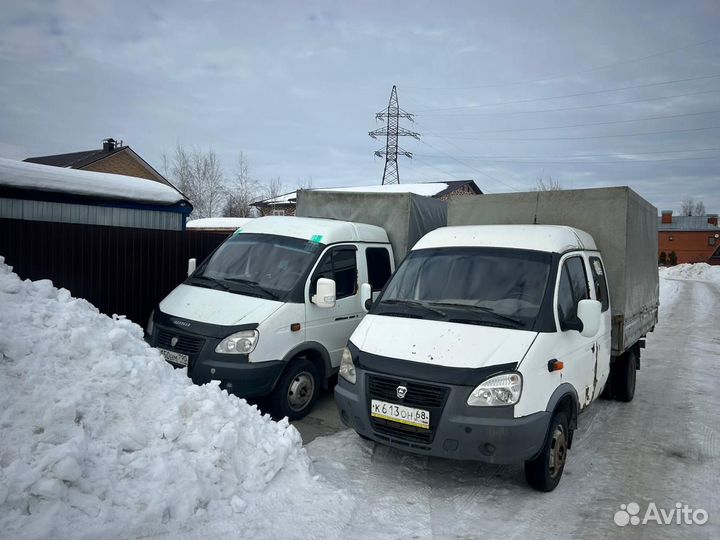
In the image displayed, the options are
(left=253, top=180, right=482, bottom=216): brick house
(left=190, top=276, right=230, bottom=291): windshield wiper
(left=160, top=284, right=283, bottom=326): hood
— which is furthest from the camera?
(left=253, top=180, right=482, bottom=216): brick house

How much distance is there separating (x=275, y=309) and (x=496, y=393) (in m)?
2.72

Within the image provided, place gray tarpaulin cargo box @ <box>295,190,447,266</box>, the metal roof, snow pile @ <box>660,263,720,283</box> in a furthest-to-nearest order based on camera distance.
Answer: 1. the metal roof
2. snow pile @ <box>660,263,720,283</box>
3. gray tarpaulin cargo box @ <box>295,190,447,266</box>

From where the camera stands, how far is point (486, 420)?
12.8 feet

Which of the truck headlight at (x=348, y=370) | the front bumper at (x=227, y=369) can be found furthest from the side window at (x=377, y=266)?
the truck headlight at (x=348, y=370)

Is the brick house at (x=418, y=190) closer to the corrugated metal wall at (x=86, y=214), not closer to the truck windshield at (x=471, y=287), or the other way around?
the corrugated metal wall at (x=86, y=214)

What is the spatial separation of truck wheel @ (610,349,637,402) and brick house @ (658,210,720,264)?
70414 mm

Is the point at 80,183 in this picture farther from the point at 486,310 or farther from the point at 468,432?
the point at 468,432

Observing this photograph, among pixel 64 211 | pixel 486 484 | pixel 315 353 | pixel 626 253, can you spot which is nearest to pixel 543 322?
pixel 486 484

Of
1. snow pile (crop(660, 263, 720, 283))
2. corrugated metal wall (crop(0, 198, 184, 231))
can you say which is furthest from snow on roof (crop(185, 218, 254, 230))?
snow pile (crop(660, 263, 720, 283))

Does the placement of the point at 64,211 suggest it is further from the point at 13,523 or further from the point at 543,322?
the point at 543,322

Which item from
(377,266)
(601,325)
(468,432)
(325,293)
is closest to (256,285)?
(325,293)

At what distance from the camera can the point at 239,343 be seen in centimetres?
549

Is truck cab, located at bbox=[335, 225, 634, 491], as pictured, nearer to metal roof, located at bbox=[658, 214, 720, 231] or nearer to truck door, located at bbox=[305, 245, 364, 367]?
truck door, located at bbox=[305, 245, 364, 367]

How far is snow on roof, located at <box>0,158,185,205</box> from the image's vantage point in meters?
8.20
